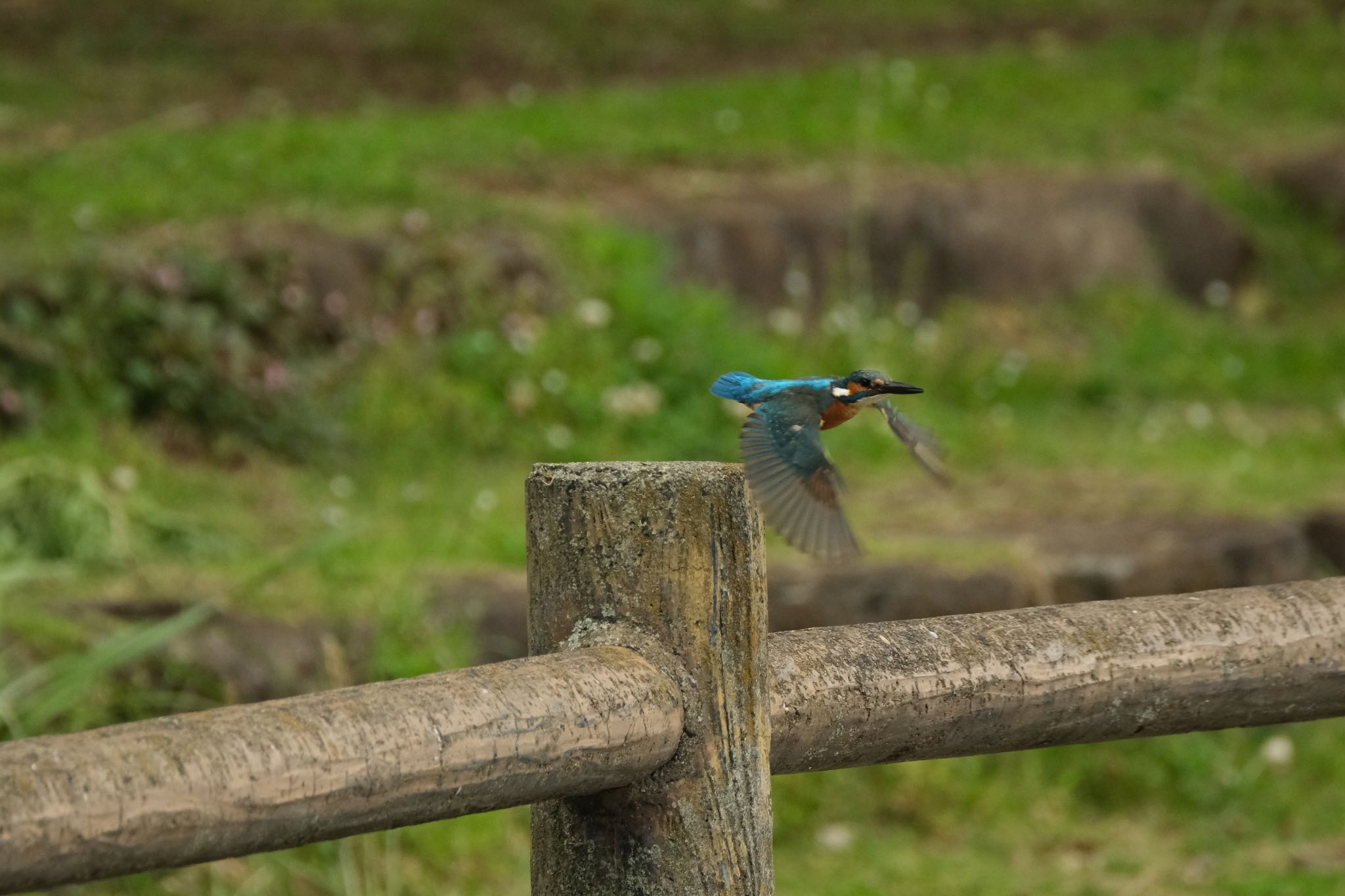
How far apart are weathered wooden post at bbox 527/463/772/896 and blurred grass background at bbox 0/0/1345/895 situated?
1485 mm

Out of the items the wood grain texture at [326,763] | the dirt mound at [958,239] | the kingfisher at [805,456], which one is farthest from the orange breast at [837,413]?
the dirt mound at [958,239]

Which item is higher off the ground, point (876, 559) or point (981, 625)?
point (981, 625)

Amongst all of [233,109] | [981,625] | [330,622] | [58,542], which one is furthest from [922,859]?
[233,109]

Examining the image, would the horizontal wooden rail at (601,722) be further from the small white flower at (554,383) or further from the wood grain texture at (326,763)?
the small white flower at (554,383)

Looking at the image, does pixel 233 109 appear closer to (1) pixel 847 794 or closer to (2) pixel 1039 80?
(2) pixel 1039 80

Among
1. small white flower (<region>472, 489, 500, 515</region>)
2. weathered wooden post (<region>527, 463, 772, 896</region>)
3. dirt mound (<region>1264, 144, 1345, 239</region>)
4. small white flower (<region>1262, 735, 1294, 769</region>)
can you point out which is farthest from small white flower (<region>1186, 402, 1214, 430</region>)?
weathered wooden post (<region>527, 463, 772, 896</region>)

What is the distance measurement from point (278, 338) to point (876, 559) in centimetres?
181

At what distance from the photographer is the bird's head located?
2.17 meters

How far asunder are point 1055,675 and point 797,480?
40 centimetres

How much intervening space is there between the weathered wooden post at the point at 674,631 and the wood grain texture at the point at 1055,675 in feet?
0.26

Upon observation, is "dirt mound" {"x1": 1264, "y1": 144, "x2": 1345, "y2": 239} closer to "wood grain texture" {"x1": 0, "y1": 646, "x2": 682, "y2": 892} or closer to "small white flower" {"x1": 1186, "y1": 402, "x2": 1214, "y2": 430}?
"small white flower" {"x1": 1186, "y1": 402, "x2": 1214, "y2": 430}

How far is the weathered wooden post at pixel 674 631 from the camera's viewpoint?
1688 millimetres

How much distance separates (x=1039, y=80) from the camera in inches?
328

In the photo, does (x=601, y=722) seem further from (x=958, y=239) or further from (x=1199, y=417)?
(x=958, y=239)
